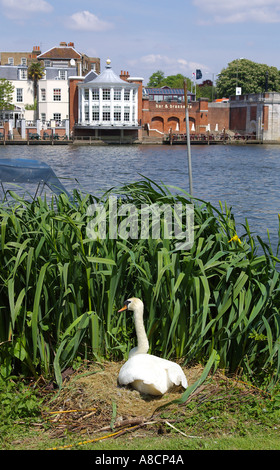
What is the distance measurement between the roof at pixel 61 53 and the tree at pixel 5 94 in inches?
348

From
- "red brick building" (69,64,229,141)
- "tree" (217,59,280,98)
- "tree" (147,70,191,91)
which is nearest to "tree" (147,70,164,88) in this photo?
"tree" (147,70,191,91)

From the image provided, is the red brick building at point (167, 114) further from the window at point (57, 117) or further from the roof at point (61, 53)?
the roof at point (61, 53)

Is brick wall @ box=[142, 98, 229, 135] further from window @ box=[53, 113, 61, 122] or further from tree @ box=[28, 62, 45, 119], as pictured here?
tree @ box=[28, 62, 45, 119]

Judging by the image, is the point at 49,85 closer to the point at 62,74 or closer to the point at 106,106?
the point at 62,74

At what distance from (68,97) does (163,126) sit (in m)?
13.2

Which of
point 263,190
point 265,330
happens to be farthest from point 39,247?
point 263,190

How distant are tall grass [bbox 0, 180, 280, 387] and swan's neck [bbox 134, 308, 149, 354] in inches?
9.0

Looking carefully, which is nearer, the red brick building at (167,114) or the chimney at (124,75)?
the red brick building at (167,114)

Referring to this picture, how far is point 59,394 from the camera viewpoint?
4.29 metres

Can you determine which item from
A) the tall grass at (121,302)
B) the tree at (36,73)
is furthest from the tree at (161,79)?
the tall grass at (121,302)

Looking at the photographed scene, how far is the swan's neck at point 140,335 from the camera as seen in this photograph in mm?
4410

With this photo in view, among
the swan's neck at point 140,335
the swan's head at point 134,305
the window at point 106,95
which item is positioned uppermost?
the window at point 106,95

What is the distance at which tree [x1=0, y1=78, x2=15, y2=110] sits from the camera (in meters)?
65.1
